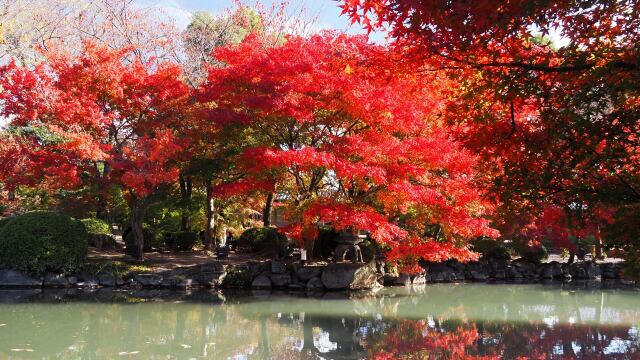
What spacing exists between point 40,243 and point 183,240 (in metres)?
4.32

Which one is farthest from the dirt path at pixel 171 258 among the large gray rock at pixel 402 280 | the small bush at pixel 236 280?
the large gray rock at pixel 402 280

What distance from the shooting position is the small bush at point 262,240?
1429 centimetres

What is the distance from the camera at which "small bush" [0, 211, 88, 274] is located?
418 inches

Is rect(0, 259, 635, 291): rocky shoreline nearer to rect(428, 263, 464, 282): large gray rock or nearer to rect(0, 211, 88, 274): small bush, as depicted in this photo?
rect(0, 211, 88, 274): small bush

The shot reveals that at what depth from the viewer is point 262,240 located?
1470 centimetres

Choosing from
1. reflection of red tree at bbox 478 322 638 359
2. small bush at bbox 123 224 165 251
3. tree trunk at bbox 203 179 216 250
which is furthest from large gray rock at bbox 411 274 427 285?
small bush at bbox 123 224 165 251

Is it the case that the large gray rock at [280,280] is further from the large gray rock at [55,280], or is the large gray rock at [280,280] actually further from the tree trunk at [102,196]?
the large gray rock at [55,280]

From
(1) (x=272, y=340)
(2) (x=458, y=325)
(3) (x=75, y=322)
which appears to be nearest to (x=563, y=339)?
(2) (x=458, y=325)

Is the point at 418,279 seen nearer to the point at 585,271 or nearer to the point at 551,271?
the point at 551,271

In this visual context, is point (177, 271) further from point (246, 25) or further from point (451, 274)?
point (246, 25)

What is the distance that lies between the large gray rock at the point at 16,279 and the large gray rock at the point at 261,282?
14.3 ft

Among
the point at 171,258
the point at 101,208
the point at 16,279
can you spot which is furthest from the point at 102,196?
the point at 16,279

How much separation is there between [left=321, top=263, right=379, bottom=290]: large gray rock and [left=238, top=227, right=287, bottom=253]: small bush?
9.10 ft

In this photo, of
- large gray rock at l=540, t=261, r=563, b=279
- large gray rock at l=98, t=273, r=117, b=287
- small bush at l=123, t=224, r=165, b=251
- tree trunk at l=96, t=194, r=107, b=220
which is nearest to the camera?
large gray rock at l=98, t=273, r=117, b=287
